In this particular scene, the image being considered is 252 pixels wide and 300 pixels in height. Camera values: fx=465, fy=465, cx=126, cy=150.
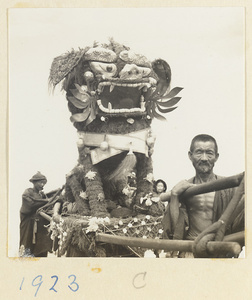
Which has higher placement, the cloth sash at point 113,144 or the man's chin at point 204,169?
the cloth sash at point 113,144

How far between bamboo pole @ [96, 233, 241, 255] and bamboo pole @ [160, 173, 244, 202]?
145mm

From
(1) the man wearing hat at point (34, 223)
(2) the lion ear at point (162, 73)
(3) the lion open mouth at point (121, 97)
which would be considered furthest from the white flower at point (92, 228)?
(2) the lion ear at point (162, 73)

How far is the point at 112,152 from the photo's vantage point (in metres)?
1.57

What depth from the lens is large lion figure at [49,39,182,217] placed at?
156 centimetres

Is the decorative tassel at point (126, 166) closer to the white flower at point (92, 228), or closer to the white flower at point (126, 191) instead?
the white flower at point (126, 191)

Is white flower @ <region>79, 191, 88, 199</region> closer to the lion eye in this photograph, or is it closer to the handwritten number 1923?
the handwritten number 1923

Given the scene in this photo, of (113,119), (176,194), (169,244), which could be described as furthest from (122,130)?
(169,244)

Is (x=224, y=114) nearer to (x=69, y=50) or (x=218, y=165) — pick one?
(x=218, y=165)

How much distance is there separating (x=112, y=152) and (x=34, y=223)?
0.35 metres

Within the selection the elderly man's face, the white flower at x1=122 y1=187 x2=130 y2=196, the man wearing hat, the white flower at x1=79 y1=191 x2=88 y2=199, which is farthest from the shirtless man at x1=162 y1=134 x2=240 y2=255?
the man wearing hat

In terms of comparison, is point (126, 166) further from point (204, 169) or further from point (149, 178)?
point (204, 169)

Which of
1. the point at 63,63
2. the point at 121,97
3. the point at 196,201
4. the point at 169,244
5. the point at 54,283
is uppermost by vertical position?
the point at 63,63

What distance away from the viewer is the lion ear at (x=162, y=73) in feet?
5.09

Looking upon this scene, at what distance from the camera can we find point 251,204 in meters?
1.52
